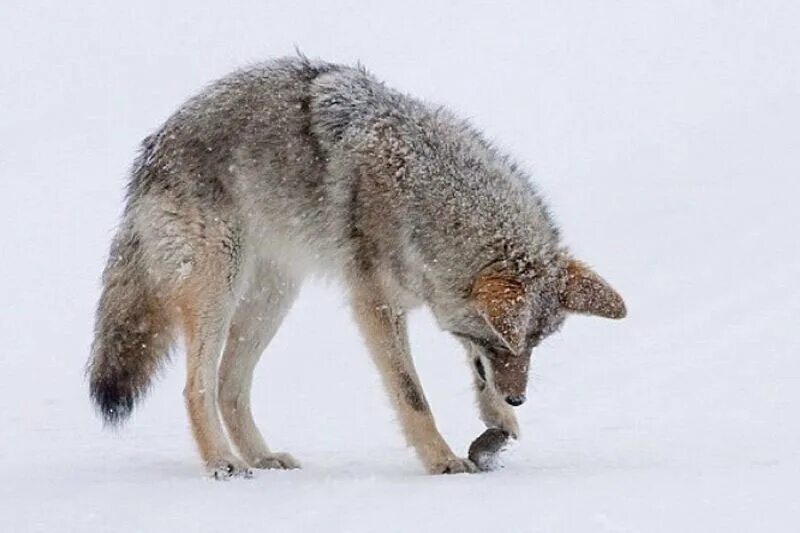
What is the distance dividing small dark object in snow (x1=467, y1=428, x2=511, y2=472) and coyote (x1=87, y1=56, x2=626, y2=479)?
0.27 feet

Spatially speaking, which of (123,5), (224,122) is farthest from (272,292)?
(123,5)

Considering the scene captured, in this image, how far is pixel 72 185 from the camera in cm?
1409

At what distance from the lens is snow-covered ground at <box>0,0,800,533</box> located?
5027 millimetres

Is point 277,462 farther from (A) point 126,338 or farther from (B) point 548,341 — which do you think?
(B) point 548,341

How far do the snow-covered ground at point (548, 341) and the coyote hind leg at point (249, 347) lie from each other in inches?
11.9

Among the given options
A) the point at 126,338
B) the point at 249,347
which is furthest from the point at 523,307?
the point at 126,338

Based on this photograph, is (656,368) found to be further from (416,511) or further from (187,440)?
(416,511)

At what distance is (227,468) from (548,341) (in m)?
3.86

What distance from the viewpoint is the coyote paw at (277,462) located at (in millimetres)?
6539

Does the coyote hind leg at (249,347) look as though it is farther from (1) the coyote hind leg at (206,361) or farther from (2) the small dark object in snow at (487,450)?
(2) the small dark object in snow at (487,450)

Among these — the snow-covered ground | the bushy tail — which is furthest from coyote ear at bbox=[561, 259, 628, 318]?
the bushy tail

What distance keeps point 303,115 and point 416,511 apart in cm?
280

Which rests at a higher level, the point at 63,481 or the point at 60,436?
the point at 63,481

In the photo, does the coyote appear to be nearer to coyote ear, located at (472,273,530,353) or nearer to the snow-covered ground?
coyote ear, located at (472,273,530,353)
